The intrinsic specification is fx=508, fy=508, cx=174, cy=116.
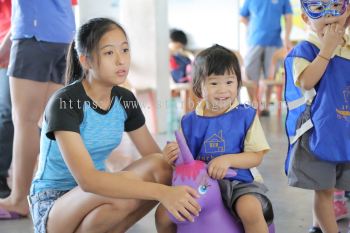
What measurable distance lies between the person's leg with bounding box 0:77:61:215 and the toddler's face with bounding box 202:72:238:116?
831mm

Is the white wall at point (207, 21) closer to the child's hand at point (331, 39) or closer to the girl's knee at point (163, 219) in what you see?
the child's hand at point (331, 39)

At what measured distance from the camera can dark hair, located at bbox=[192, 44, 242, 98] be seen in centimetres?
155

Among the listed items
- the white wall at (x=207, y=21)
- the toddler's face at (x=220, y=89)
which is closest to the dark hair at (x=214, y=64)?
the toddler's face at (x=220, y=89)

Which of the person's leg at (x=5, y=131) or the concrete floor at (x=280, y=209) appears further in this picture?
the person's leg at (x=5, y=131)

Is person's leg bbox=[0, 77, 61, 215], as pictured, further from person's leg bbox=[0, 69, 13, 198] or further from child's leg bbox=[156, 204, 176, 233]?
child's leg bbox=[156, 204, 176, 233]

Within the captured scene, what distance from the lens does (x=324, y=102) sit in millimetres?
1732

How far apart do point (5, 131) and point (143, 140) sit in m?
0.88

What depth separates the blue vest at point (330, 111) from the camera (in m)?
1.70

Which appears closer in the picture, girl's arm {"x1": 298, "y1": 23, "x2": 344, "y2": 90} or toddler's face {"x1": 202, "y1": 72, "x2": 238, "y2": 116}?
toddler's face {"x1": 202, "y1": 72, "x2": 238, "y2": 116}

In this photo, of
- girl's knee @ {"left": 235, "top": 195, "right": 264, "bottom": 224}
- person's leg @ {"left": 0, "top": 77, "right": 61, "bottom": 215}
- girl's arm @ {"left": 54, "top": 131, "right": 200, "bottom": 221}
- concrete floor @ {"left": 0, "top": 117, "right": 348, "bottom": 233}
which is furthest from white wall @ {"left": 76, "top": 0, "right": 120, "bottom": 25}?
girl's knee @ {"left": 235, "top": 195, "right": 264, "bottom": 224}

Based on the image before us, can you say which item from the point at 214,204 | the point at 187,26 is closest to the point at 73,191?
the point at 214,204

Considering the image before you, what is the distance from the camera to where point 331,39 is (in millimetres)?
1662

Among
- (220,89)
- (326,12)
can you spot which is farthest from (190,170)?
(326,12)

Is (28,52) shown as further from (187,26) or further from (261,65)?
(187,26)
